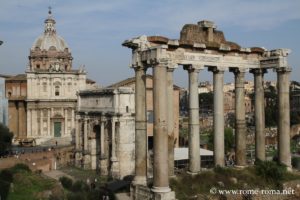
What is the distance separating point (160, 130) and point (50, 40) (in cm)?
4219

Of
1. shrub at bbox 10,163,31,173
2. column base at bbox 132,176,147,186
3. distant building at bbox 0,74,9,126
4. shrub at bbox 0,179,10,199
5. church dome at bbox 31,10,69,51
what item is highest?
church dome at bbox 31,10,69,51

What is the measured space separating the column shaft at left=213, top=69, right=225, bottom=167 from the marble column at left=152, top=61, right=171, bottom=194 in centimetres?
392

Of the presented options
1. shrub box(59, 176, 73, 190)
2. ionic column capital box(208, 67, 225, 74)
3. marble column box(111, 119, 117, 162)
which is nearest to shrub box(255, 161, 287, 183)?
ionic column capital box(208, 67, 225, 74)

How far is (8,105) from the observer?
49.9 meters

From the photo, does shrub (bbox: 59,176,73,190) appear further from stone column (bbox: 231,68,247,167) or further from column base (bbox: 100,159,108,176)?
stone column (bbox: 231,68,247,167)

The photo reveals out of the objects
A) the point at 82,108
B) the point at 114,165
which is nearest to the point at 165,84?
the point at 114,165

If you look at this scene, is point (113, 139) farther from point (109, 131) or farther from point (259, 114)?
point (259, 114)

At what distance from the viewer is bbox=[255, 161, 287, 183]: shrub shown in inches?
680

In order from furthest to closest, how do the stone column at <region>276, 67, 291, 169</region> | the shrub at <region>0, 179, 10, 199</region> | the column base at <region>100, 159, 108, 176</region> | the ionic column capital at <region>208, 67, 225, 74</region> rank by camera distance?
the column base at <region>100, 159, 108, 176</region>
the shrub at <region>0, 179, 10, 199</region>
the stone column at <region>276, 67, 291, 169</region>
the ionic column capital at <region>208, 67, 225, 74</region>

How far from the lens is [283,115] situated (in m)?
18.6

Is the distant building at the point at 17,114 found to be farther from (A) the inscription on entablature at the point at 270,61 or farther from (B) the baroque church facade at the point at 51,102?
(A) the inscription on entablature at the point at 270,61

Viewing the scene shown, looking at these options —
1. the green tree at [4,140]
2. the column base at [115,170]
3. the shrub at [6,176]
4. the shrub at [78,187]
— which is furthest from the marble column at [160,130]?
the green tree at [4,140]

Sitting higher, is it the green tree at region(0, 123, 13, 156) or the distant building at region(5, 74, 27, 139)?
the distant building at region(5, 74, 27, 139)

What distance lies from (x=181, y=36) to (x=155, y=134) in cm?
441
